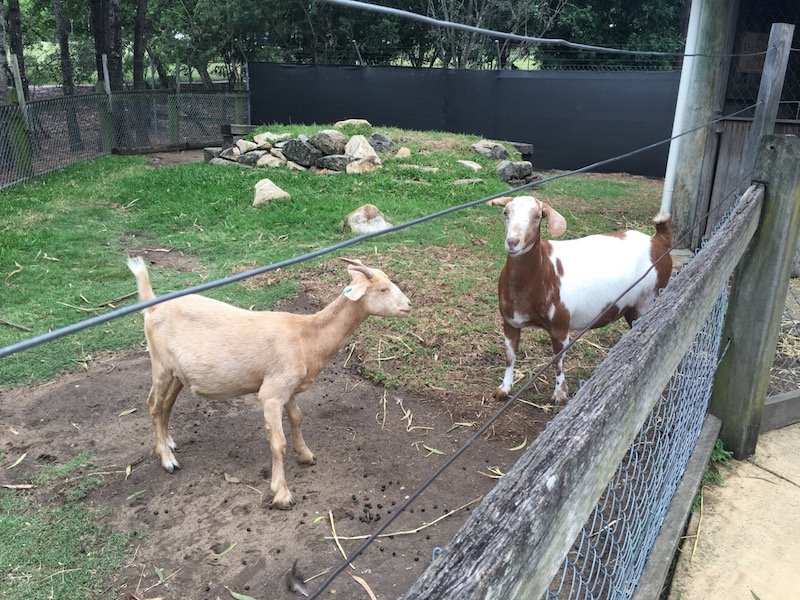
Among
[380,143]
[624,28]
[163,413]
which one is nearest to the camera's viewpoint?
[163,413]

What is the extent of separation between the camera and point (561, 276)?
361 centimetres

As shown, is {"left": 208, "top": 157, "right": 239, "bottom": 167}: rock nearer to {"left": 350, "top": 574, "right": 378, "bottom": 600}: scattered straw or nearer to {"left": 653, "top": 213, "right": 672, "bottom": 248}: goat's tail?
{"left": 653, "top": 213, "right": 672, "bottom": 248}: goat's tail

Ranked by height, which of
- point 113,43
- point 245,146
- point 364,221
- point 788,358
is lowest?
point 788,358

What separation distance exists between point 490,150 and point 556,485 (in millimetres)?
10034

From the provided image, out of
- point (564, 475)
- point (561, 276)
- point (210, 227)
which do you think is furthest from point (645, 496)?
point (210, 227)

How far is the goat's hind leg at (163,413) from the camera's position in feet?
10.1

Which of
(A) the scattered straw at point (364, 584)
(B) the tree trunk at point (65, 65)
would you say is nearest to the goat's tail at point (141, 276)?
(A) the scattered straw at point (364, 584)

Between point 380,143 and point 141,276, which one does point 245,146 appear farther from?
point 141,276

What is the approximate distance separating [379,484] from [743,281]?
1.99 meters

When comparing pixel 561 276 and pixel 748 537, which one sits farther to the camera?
pixel 561 276

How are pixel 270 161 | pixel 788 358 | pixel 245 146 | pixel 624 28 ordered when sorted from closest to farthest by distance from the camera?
pixel 788 358, pixel 270 161, pixel 245 146, pixel 624 28

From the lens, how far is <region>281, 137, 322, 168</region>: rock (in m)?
9.67

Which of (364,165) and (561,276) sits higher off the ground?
(561,276)

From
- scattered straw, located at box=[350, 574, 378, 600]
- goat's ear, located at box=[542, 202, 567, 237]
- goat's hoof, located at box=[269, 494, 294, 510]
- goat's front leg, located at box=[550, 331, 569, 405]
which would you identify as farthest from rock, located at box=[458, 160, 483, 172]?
scattered straw, located at box=[350, 574, 378, 600]
